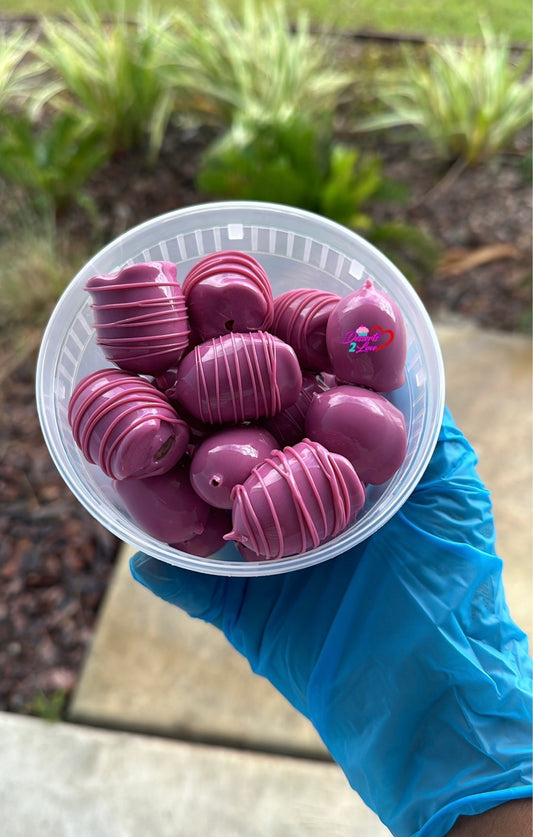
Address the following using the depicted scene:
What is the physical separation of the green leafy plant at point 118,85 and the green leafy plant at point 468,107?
789mm

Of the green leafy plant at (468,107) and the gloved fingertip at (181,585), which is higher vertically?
the green leafy plant at (468,107)

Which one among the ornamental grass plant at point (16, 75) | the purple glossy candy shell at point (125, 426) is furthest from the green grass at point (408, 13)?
the purple glossy candy shell at point (125, 426)

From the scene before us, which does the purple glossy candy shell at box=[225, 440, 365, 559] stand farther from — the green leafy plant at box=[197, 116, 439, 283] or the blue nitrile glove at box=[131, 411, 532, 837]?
the green leafy plant at box=[197, 116, 439, 283]

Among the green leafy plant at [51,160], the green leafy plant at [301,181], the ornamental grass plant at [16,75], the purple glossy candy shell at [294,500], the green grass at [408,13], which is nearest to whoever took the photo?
the purple glossy candy shell at [294,500]

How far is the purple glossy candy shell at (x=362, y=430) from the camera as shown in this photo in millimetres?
990

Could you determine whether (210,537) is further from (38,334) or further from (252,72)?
(252,72)

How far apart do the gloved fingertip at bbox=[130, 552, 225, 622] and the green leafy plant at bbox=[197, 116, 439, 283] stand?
1233mm

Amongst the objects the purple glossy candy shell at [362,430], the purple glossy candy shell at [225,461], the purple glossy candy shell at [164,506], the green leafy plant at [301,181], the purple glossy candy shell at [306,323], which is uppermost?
the green leafy plant at [301,181]

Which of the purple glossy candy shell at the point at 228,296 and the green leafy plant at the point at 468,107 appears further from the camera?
the green leafy plant at the point at 468,107

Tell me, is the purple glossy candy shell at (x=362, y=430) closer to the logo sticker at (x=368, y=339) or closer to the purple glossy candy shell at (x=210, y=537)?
the logo sticker at (x=368, y=339)

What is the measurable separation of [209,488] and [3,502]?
3.68ft

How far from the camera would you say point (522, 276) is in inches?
Result: 90.3

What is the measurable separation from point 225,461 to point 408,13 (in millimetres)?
3046

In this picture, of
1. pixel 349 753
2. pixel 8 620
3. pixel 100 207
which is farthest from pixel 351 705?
pixel 100 207
